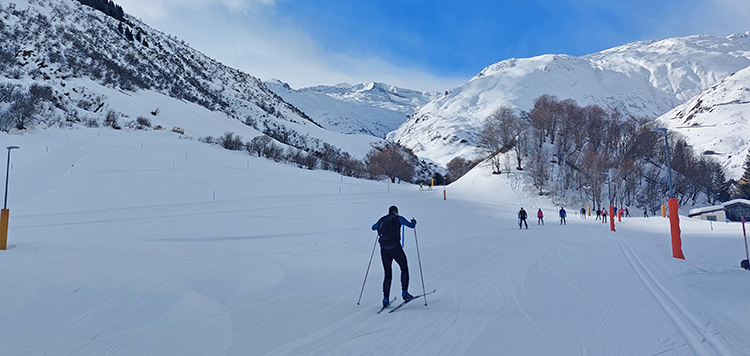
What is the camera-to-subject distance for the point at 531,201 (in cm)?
4394

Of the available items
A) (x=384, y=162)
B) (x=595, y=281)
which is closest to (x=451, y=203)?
(x=595, y=281)

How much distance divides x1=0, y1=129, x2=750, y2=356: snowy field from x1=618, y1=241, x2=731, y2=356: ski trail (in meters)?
0.03

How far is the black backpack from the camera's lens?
19.2 ft

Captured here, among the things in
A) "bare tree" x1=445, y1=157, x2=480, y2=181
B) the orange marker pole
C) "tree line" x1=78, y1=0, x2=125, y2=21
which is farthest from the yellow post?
"tree line" x1=78, y1=0, x2=125, y2=21

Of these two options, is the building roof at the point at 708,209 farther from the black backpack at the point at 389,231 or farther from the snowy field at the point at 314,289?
the black backpack at the point at 389,231

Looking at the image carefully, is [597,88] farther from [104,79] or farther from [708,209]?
[104,79]

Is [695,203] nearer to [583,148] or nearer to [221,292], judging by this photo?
[583,148]

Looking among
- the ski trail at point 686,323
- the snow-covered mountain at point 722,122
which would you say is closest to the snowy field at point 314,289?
the ski trail at point 686,323

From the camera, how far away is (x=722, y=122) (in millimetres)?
109000

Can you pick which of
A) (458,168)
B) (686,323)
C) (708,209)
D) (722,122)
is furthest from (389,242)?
(722,122)

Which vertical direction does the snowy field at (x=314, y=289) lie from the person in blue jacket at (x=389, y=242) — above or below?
below

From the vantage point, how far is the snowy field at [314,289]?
14.0ft

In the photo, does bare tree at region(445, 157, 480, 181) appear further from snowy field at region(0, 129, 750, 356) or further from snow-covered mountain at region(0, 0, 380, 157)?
snowy field at region(0, 129, 750, 356)

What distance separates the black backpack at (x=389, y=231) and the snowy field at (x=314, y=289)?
108 cm
